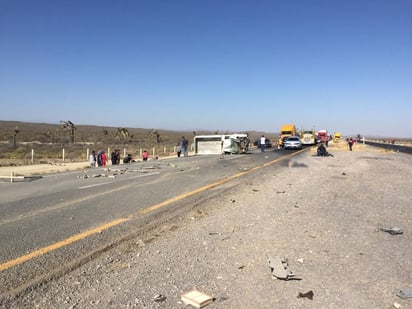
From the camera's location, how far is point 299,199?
942 centimetres

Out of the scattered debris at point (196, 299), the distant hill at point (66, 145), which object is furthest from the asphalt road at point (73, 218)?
the distant hill at point (66, 145)

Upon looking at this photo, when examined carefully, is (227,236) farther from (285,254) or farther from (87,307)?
(87,307)

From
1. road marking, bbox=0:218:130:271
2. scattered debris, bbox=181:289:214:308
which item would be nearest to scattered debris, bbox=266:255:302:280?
scattered debris, bbox=181:289:214:308

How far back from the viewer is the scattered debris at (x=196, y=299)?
346 cm

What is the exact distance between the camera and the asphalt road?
4.55 meters

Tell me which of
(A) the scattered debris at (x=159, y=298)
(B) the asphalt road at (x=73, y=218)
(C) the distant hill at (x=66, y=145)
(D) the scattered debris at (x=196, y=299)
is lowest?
(C) the distant hill at (x=66, y=145)

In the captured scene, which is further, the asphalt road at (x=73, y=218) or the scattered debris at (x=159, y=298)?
the asphalt road at (x=73, y=218)

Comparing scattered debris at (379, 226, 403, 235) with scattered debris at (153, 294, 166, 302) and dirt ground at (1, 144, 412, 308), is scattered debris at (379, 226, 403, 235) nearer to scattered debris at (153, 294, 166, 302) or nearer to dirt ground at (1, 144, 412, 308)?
dirt ground at (1, 144, 412, 308)

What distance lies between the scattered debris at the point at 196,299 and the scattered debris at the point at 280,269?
930mm

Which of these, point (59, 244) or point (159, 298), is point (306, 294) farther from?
Result: point (59, 244)

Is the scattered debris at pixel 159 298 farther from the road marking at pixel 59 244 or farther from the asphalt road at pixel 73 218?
the road marking at pixel 59 244

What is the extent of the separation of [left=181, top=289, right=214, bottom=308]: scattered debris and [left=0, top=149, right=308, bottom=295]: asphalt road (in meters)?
1.59

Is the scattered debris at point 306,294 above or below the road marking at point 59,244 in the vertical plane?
above

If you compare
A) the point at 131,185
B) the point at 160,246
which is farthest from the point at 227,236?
the point at 131,185
